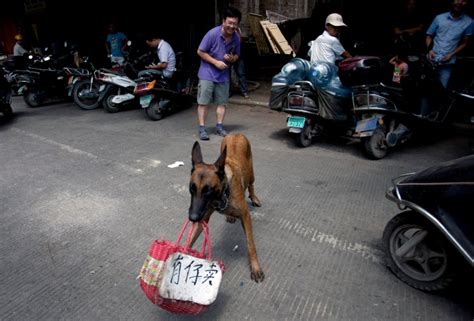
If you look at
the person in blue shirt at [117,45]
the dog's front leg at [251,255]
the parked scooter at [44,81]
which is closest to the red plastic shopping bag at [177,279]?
the dog's front leg at [251,255]

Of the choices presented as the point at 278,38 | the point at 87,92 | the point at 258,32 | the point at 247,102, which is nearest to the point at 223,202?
the point at 247,102

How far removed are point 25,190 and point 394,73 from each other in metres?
5.07

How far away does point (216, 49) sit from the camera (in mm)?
5801

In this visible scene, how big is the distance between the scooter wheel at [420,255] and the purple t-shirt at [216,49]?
402 cm

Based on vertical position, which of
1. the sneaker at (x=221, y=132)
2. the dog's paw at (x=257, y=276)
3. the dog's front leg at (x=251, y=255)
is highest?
the dog's front leg at (x=251, y=255)

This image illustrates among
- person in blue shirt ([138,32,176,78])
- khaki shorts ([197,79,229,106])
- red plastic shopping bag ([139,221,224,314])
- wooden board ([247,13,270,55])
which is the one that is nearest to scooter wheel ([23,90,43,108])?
person in blue shirt ([138,32,176,78])

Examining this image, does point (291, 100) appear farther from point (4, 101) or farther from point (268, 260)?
point (4, 101)

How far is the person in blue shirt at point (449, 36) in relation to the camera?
5.62 meters

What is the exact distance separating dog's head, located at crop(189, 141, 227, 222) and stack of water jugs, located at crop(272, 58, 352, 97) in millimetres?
3373

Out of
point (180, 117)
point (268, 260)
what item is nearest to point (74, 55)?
point (180, 117)

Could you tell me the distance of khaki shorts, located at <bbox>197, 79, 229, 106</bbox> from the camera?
598 centimetres

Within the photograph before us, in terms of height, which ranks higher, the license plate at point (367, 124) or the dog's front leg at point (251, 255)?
the license plate at point (367, 124)

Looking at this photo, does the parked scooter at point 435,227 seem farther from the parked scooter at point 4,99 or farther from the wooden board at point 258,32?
the parked scooter at point 4,99

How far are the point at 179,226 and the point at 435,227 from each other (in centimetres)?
220
